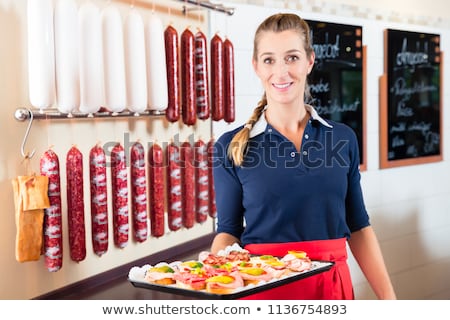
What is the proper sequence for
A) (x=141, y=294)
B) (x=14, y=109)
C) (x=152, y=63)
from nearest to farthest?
(x=14, y=109) < (x=141, y=294) < (x=152, y=63)

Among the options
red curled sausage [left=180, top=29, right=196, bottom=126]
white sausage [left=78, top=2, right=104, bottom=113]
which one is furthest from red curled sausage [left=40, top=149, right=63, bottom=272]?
red curled sausage [left=180, top=29, right=196, bottom=126]

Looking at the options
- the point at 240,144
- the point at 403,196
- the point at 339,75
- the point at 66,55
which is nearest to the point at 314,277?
the point at 240,144

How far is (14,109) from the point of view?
1.51m

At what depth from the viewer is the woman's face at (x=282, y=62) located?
52.2 inches

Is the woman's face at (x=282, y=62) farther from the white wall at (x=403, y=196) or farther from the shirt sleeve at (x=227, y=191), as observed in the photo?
the white wall at (x=403, y=196)

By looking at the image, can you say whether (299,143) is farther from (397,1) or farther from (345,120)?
(397,1)

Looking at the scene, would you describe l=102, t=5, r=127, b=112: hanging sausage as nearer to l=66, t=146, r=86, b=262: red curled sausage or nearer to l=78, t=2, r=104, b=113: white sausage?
l=78, t=2, r=104, b=113: white sausage

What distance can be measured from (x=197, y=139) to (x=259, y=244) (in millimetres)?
879

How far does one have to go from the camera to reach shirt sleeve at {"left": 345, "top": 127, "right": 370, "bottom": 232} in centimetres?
139

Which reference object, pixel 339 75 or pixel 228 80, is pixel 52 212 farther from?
pixel 339 75

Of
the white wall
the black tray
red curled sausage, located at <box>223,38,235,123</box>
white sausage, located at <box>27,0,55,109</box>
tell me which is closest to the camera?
the black tray

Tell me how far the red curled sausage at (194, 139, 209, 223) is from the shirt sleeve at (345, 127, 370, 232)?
0.75 m

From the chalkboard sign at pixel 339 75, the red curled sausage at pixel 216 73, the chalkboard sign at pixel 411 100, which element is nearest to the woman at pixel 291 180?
the red curled sausage at pixel 216 73
